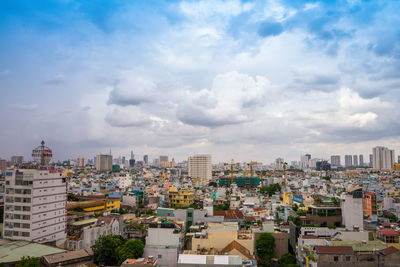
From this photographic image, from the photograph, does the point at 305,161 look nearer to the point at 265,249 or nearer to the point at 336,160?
the point at 336,160

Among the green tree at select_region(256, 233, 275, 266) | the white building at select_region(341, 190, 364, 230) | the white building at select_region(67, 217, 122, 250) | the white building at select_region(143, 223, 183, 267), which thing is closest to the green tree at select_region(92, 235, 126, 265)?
the white building at select_region(143, 223, 183, 267)

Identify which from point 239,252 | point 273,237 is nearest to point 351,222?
point 273,237

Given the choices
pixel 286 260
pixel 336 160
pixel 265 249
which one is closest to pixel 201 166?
pixel 265 249

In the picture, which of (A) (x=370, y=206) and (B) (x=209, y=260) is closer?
(B) (x=209, y=260)

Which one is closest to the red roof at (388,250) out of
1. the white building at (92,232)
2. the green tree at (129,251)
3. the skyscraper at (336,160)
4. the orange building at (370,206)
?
the green tree at (129,251)

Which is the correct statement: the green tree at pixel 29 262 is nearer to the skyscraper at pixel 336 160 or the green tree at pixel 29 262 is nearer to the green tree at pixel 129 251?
the green tree at pixel 129 251

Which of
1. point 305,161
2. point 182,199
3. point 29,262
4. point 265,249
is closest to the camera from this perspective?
point 29,262

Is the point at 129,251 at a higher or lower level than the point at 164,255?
higher

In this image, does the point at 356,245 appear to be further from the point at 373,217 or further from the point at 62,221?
the point at 62,221
